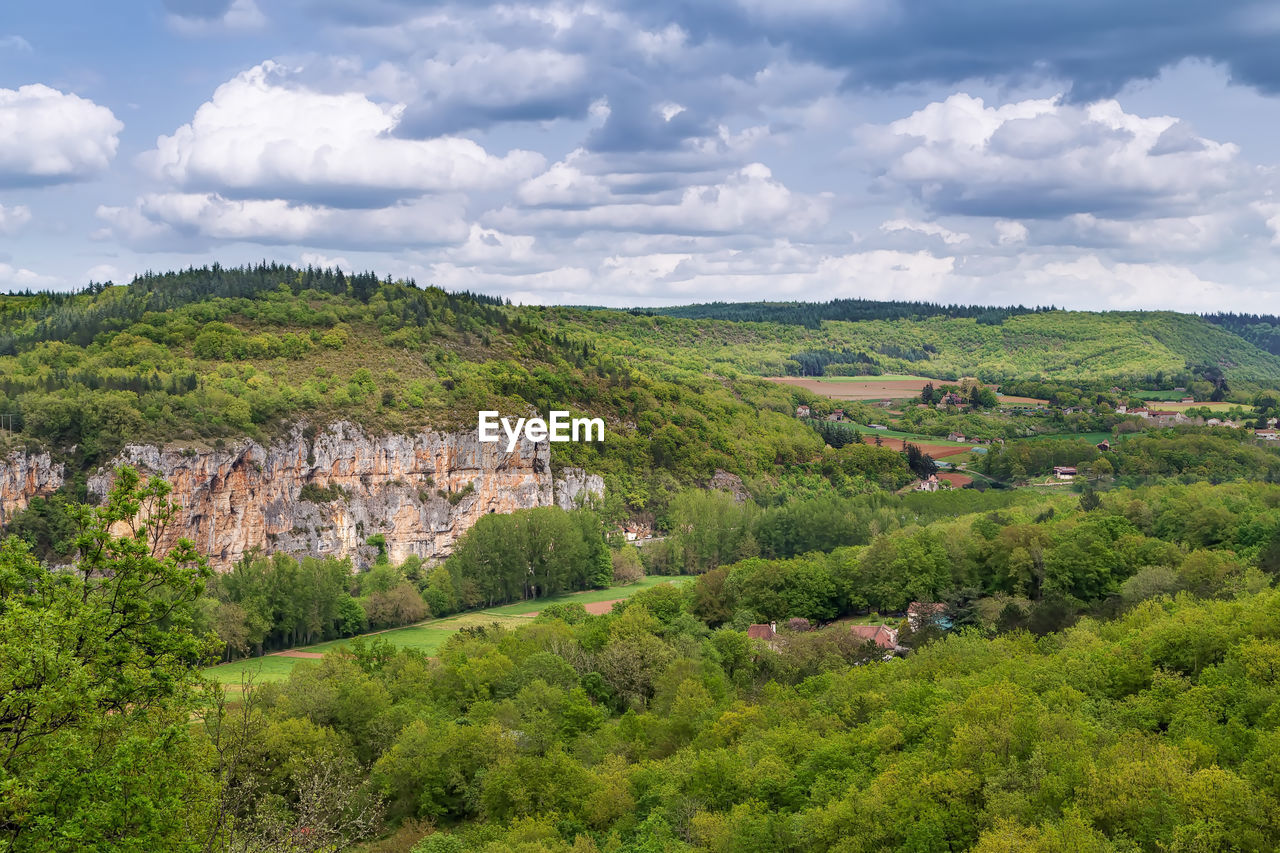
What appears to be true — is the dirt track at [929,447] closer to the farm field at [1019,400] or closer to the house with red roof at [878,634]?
the farm field at [1019,400]

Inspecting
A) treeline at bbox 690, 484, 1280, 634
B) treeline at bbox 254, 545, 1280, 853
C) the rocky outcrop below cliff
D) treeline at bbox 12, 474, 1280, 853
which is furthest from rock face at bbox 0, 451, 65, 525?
treeline at bbox 690, 484, 1280, 634

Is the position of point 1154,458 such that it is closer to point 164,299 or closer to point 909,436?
point 909,436

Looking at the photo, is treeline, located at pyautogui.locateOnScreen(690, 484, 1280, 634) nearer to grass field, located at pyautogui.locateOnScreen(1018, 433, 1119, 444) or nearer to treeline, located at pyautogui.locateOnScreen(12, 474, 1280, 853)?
treeline, located at pyautogui.locateOnScreen(12, 474, 1280, 853)

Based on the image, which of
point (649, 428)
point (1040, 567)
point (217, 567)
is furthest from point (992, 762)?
point (649, 428)

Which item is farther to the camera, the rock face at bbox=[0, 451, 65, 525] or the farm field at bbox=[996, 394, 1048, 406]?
the farm field at bbox=[996, 394, 1048, 406]

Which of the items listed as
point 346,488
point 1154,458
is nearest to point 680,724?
point 346,488

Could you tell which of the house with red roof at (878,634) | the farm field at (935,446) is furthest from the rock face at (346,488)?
the house with red roof at (878,634)
